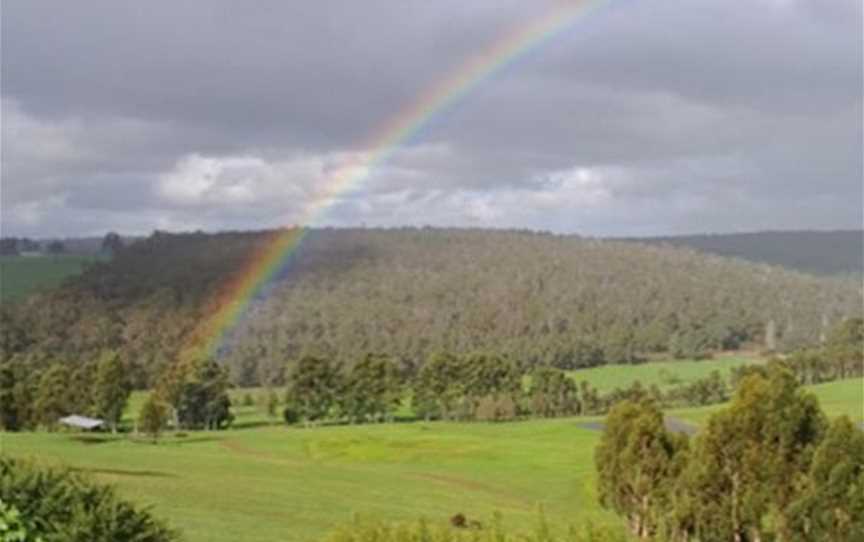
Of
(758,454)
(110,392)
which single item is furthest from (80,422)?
(758,454)

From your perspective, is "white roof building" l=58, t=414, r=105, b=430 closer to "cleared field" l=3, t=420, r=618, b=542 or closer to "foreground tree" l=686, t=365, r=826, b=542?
"cleared field" l=3, t=420, r=618, b=542

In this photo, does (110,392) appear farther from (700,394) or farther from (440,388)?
(700,394)

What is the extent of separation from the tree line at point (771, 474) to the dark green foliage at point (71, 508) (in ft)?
55.9

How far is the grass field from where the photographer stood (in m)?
44.0

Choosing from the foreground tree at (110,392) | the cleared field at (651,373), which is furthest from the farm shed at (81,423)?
the cleared field at (651,373)

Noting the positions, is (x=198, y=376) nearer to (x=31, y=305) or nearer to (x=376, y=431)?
(x=376, y=431)

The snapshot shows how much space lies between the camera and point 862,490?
34.9 m

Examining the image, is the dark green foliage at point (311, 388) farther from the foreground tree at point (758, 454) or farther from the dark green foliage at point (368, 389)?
the foreground tree at point (758, 454)

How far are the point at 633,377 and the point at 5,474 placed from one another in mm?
157818

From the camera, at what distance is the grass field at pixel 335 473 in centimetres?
4400

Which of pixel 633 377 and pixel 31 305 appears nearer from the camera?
pixel 633 377

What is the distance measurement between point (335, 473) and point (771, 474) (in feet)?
111

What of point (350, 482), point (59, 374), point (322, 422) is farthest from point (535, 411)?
point (350, 482)

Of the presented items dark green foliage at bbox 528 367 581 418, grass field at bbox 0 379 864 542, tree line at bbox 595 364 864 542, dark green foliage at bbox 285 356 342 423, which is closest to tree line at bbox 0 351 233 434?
dark green foliage at bbox 285 356 342 423
